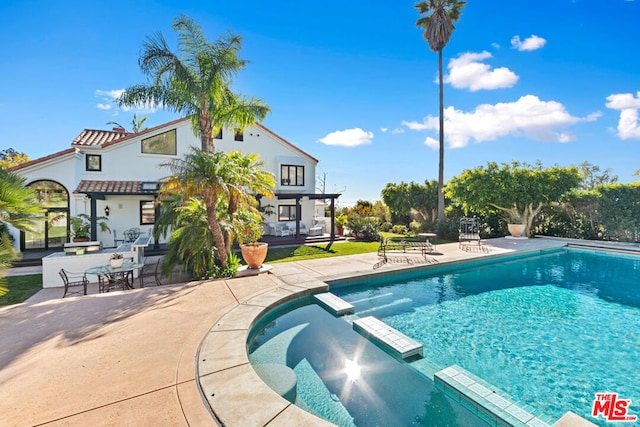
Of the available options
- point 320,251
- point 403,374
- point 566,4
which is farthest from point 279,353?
point 566,4

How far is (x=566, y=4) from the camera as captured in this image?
11609 mm

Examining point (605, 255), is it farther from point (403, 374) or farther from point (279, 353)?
point (279, 353)

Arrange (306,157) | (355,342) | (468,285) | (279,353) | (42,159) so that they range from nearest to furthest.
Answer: (279,353)
(355,342)
(468,285)
(42,159)
(306,157)

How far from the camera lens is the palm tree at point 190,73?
10562 millimetres

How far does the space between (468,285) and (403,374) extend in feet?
19.9

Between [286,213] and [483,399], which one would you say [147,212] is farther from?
[483,399]

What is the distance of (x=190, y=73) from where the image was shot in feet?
35.4

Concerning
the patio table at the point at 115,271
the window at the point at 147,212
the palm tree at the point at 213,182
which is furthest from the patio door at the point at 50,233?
the palm tree at the point at 213,182

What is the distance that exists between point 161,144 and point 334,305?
15.3 m

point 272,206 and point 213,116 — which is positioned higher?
point 213,116

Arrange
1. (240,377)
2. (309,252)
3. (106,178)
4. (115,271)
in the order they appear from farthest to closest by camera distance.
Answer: (106,178) < (309,252) < (115,271) < (240,377)

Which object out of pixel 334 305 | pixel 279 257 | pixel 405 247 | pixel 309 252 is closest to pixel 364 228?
pixel 309 252

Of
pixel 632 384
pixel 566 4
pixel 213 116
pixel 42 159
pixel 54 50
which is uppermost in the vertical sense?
pixel 566 4

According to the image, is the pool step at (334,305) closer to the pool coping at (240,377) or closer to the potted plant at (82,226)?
the pool coping at (240,377)
